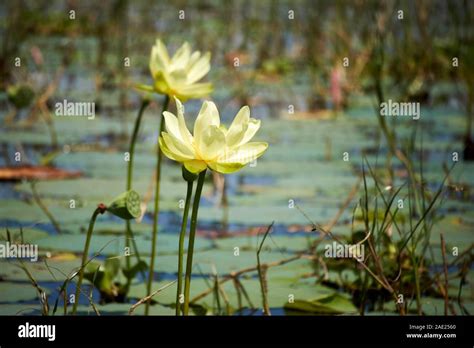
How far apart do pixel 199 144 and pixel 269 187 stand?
1845 millimetres

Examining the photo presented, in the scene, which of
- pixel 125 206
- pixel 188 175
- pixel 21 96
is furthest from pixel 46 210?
pixel 188 175

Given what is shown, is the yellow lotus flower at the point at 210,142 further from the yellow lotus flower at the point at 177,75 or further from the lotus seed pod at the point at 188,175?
the yellow lotus flower at the point at 177,75

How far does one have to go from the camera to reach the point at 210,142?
1.83 m

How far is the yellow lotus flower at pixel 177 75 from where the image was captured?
95.0 inches

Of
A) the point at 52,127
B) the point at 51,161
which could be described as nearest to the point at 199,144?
the point at 51,161

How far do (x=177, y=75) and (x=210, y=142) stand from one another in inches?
24.7

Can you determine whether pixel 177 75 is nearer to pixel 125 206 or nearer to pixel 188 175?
pixel 125 206

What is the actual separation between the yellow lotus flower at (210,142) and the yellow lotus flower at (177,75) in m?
0.55

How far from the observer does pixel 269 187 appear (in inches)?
144

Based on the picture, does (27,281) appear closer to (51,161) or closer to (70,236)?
(70,236)

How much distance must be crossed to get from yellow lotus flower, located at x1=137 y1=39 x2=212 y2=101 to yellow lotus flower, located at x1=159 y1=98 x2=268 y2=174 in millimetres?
547

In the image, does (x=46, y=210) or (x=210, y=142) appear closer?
(x=210, y=142)

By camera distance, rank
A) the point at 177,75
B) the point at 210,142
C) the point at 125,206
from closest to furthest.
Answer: the point at 210,142 < the point at 125,206 < the point at 177,75

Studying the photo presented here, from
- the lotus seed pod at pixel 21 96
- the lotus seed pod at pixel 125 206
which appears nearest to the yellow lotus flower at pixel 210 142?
the lotus seed pod at pixel 125 206
